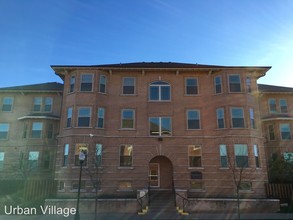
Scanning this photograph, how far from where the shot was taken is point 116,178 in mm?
21750

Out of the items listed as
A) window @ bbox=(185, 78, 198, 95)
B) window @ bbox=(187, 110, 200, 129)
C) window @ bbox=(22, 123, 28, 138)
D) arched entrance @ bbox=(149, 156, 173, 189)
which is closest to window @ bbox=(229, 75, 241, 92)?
window @ bbox=(185, 78, 198, 95)

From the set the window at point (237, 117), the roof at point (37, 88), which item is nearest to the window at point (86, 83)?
the roof at point (37, 88)

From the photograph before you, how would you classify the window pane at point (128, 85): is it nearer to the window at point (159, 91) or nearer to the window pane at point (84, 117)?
the window at point (159, 91)

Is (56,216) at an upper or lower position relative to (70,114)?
lower

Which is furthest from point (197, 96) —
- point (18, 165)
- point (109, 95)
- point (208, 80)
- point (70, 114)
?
point (18, 165)

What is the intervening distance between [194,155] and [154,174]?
4220mm

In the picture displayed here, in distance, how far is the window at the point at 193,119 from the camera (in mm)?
23347

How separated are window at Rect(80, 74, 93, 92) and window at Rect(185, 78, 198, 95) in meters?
9.51

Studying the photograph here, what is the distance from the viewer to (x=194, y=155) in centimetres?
2261

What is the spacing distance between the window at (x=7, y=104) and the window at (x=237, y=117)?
2372 centimetres

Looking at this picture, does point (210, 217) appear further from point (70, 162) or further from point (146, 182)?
point (70, 162)

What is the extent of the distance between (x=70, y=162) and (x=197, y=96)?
13.6m

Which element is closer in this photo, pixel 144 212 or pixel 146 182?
pixel 144 212

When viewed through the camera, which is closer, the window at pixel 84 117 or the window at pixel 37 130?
the window at pixel 84 117
